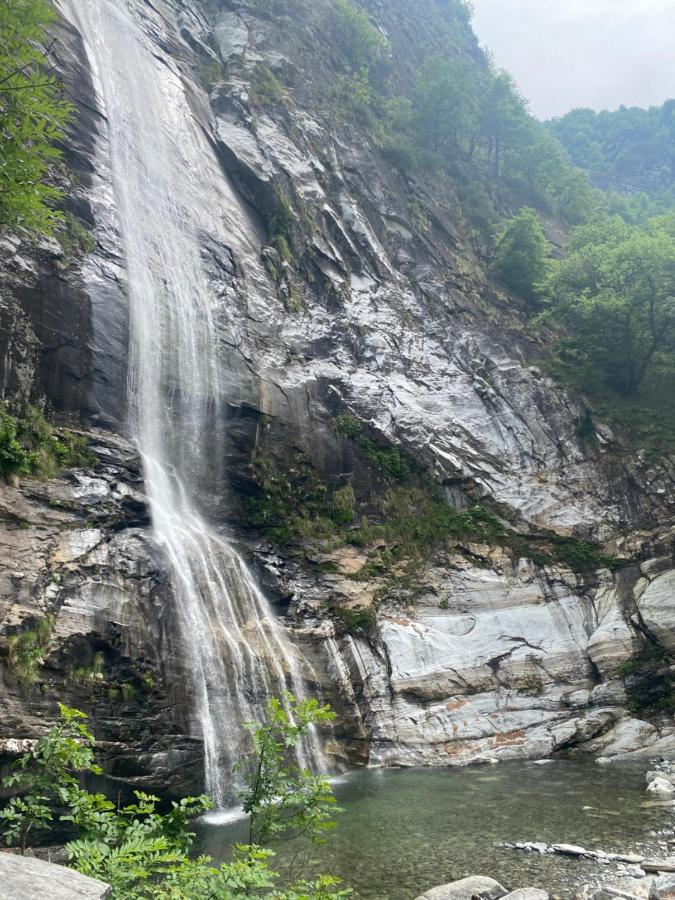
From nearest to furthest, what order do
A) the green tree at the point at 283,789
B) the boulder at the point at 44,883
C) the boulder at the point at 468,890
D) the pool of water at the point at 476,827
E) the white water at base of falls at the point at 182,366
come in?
the boulder at the point at 44,883, the green tree at the point at 283,789, the boulder at the point at 468,890, the pool of water at the point at 476,827, the white water at base of falls at the point at 182,366

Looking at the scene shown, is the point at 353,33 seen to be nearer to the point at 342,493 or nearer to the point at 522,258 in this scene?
the point at 522,258

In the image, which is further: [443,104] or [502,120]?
[502,120]

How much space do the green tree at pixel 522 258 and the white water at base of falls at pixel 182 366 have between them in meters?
14.9

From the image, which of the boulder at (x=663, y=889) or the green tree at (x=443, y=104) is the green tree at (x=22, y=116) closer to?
the boulder at (x=663, y=889)

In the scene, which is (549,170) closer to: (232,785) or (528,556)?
(528,556)

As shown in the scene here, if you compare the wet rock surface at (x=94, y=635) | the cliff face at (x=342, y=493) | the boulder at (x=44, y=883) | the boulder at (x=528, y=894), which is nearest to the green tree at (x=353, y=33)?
the cliff face at (x=342, y=493)

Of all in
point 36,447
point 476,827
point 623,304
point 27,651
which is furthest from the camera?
point 623,304

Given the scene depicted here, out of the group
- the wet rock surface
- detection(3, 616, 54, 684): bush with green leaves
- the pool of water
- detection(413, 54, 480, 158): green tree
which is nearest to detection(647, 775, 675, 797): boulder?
the pool of water

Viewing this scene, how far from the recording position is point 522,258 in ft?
103

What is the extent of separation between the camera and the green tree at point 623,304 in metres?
22.4

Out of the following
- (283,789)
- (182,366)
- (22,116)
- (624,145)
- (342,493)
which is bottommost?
(283,789)

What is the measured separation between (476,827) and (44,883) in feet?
26.2

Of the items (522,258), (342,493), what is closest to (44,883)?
(342,493)

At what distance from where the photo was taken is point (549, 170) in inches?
1727
